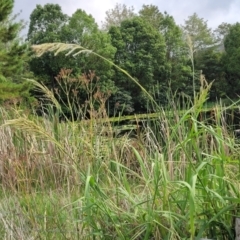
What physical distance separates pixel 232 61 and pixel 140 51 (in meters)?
5.58

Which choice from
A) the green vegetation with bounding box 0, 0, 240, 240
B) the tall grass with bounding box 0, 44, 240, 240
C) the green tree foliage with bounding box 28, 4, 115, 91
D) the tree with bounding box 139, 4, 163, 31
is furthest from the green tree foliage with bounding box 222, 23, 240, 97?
the tall grass with bounding box 0, 44, 240, 240

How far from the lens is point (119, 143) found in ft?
8.68

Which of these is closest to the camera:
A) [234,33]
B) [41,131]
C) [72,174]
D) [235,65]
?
[41,131]

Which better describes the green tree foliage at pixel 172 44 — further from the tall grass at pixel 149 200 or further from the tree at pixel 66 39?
the tall grass at pixel 149 200

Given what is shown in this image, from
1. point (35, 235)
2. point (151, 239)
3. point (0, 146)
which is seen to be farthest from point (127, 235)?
point (0, 146)

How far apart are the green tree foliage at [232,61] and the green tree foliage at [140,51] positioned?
155 inches

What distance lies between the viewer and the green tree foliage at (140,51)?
23.9 meters

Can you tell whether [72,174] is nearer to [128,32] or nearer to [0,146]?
[0,146]

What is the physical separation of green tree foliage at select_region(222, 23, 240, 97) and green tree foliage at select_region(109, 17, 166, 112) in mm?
3935

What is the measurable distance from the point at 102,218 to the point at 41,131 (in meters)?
0.49

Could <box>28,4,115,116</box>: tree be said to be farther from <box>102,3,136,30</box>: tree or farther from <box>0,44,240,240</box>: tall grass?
<box>0,44,240,240</box>: tall grass

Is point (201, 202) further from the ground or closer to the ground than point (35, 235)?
further from the ground

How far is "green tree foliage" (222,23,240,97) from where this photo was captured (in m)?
24.3

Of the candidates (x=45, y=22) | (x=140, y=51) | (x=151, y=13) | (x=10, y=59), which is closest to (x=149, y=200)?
(x=10, y=59)
